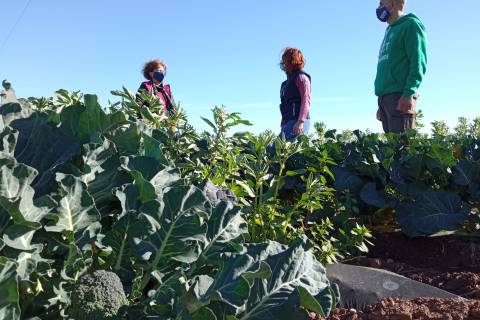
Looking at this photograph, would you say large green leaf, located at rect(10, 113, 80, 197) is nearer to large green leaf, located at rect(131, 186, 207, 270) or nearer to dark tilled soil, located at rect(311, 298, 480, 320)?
large green leaf, located at rect(131, 186, 207, 270)

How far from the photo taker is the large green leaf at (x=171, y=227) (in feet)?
5.09

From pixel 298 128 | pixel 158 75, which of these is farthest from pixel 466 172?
pixel 158 75

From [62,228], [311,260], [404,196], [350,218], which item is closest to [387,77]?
[404,196]

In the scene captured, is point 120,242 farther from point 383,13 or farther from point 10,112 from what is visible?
point 383,13

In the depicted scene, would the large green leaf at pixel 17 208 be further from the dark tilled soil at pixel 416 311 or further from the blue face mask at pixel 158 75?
the blue face mask at pixel 158 75

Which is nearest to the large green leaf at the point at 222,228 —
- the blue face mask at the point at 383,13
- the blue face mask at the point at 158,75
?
the blue face mask at the point at 383,13

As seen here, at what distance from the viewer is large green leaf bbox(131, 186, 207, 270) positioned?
1.55 metres

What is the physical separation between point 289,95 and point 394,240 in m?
3.07

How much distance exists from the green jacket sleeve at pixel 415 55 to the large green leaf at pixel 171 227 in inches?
190

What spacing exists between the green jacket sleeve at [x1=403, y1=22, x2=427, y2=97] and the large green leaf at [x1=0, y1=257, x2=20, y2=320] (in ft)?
17.4

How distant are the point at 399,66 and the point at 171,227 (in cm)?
519

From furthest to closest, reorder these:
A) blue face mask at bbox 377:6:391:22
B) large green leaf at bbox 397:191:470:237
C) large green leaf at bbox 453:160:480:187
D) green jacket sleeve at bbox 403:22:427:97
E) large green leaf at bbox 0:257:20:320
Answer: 1. blue face mask at bbox 377:6:391:22
2. green jacket sleeve at bbox 403:22:427:97
3. large green leaf at bbox 453:160:480:187
4. large green leaf at bbox 397:191:470:237
5. large green leaf at bbox 0:257:20:320

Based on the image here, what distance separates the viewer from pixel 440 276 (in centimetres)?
336

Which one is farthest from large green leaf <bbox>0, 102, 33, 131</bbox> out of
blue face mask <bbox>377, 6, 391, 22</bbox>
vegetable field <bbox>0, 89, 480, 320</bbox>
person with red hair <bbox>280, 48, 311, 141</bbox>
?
blue face mask <bbox>377, 6, 391, 22</bbox>
